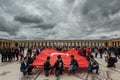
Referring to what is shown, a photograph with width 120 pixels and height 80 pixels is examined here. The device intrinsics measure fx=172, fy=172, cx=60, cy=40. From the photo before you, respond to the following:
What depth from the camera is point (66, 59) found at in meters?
14.6

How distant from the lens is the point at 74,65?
12789 millimetres

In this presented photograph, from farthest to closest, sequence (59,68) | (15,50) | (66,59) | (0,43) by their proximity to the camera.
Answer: (0,43), (15,50), (66,59), (59,68)

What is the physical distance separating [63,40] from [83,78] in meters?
102

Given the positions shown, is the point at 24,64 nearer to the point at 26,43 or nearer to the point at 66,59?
the point at 66,59

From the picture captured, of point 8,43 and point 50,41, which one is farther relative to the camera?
point 50,41

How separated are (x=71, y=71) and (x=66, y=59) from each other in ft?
6.88

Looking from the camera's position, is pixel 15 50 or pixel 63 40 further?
pixel 63 40

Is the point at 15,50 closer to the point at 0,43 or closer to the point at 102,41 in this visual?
the point at 0,43

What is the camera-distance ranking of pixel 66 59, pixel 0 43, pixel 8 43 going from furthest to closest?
1. pixel 8 43
2. pixel 0 43
3. pixel 66 59

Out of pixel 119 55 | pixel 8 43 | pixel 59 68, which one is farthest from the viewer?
pixel 8 43

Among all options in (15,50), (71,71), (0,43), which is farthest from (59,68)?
(0,43)

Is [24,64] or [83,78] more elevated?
[24,64]

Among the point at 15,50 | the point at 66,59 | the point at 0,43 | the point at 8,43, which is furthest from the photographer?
the point at 8,43

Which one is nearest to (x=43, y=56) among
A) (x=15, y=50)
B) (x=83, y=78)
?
(x=83, y=78)
